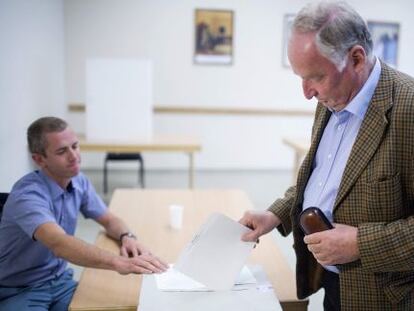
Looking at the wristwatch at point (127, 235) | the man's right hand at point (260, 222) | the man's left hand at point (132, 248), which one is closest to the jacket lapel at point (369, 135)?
the man's right hand at point (260, 222)

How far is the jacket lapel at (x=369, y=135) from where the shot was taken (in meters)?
0.95

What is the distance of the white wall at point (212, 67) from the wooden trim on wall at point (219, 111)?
60mm

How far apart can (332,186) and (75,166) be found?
99cm

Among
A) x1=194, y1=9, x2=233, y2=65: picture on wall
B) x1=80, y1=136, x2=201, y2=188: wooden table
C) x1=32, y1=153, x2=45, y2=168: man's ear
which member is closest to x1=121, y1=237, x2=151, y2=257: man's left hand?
x1=32, y1=153, x2=45, y2=168: man's ear

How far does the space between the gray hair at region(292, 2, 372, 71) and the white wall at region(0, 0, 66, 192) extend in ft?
7.81

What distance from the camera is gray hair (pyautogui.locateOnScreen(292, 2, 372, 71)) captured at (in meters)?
0.91

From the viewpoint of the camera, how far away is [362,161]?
3.13ft

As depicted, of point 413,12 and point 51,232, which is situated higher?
point 413,12

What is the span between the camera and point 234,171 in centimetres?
573

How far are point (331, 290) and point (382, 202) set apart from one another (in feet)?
1.21

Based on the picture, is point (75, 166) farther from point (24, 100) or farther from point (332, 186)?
point (24, 100)

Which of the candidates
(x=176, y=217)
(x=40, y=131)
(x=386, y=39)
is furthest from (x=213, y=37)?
(x=40, y=131)

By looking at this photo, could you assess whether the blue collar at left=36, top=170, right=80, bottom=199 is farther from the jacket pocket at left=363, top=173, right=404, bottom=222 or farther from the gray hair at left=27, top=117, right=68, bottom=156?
the jacket pocket at left=363, top=173, right=404, bottom=222

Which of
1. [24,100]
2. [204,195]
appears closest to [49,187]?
[204,195]
